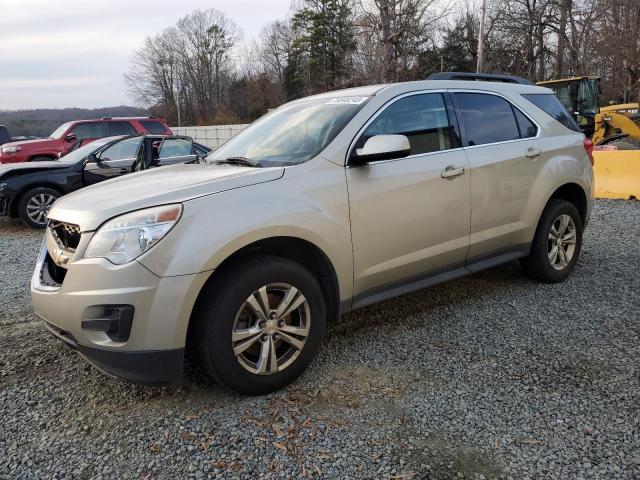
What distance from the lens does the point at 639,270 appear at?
5016 millimetres

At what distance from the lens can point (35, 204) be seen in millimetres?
8453

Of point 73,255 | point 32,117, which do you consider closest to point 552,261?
point 73,255

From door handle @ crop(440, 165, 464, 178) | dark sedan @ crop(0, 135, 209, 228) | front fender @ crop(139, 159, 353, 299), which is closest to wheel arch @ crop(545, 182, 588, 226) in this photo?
door handle @ crop(440, 165, 464, 178)

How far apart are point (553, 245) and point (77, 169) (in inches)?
308

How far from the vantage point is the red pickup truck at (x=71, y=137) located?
11.9 meters

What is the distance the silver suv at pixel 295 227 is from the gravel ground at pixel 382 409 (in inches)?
12.0

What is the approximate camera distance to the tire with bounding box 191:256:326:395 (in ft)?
8.57

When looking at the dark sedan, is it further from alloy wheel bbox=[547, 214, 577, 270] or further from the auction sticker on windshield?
alloy wheel bbox=[547, 214, 577, 270]

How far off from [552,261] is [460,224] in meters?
1.42

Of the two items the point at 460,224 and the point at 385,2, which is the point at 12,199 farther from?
the point at 385,2

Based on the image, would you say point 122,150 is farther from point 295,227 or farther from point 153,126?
point 295,227

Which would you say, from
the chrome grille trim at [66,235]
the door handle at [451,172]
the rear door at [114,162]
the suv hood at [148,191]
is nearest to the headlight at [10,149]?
the rear door at [114,162]

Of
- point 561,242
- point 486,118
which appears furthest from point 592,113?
point 486,118

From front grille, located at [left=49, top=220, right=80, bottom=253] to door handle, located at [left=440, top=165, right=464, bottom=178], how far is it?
93.5 inches
